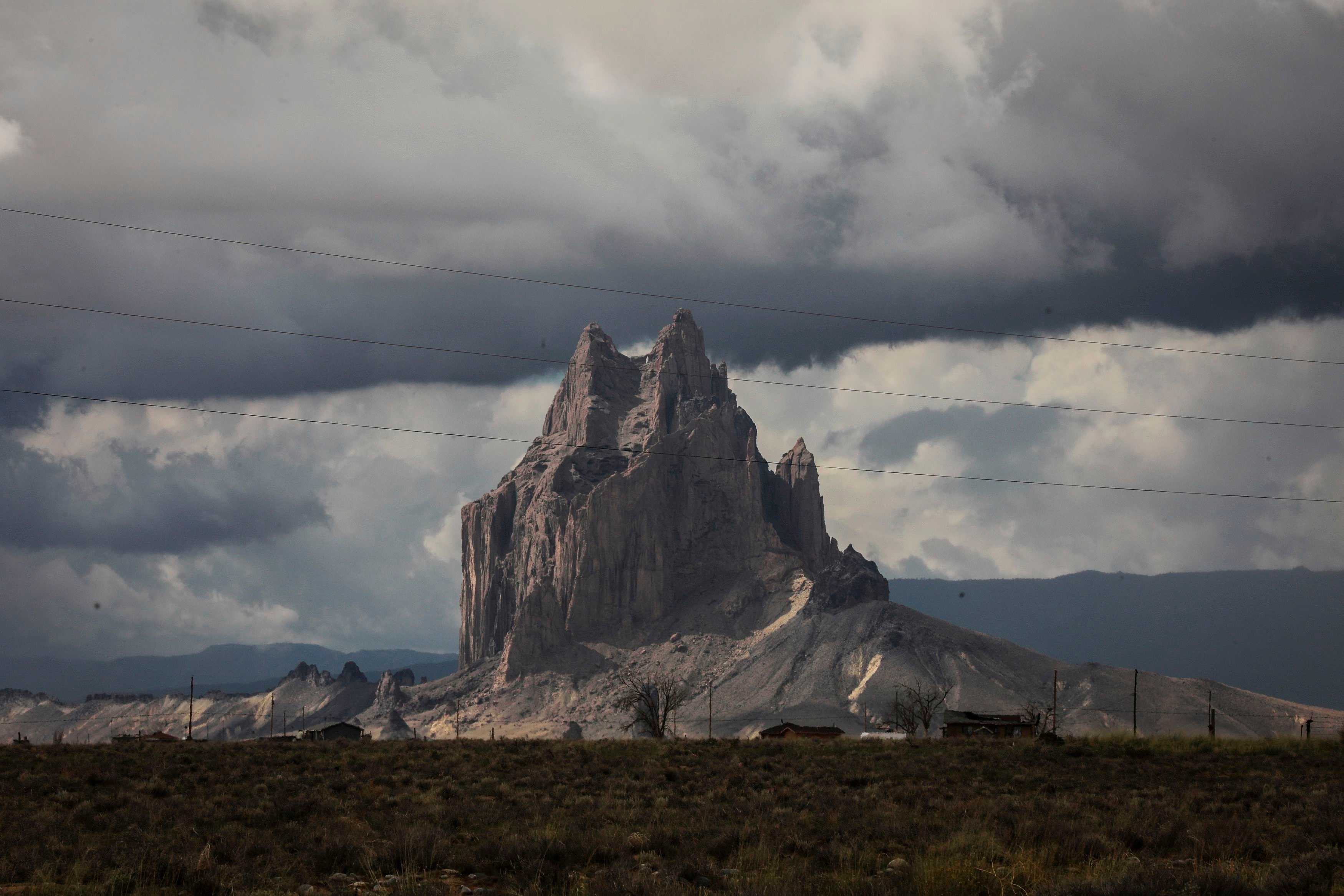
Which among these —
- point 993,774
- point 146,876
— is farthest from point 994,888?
point 993,774

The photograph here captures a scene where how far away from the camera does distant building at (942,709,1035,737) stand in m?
113

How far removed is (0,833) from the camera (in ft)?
94.9

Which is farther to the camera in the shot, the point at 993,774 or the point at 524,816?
the point at 993,774

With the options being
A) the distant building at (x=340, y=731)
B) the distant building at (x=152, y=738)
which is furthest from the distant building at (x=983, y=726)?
the distant building at (x=340, y=731)

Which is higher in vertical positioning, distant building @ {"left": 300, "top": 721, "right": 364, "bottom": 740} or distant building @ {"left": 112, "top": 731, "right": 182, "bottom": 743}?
distant building @ {"left": 112, "top": 731, "right": 182, "bottom": 743}

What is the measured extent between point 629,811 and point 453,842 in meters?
6.71

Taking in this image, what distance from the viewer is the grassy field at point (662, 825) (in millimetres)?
22109

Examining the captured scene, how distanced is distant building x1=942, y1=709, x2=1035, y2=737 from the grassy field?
58.8 meters

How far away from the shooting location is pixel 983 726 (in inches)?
4660

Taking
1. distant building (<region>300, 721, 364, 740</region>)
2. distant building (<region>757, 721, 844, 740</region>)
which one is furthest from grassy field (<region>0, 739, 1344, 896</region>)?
distant building (<region>300, 721, 364, 740</region>)

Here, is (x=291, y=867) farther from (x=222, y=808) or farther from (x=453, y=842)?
(x=222, y=808)

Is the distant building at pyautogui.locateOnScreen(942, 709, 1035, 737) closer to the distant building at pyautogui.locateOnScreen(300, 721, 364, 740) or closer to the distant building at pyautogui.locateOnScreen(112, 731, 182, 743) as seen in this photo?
the distant building at pyautogui.locateOnScreen(112, 731, 182, 743)

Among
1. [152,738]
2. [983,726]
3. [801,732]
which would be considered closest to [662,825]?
[983,726]

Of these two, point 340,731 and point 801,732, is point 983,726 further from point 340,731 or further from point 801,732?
point 340,731
